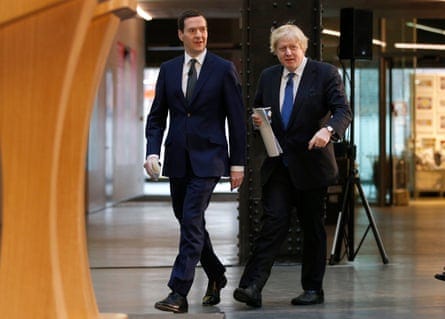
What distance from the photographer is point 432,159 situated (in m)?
19.3

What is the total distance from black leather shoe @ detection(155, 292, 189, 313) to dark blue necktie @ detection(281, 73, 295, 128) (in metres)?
1.22

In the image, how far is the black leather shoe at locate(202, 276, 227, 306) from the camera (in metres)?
6.82

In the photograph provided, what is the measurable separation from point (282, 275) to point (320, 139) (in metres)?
2.31

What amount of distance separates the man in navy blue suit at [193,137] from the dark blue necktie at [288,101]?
14.9 inches

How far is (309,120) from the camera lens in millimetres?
6758

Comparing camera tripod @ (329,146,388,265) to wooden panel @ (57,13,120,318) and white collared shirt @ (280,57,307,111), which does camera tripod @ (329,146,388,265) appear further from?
wooden panel @ (57,13,120,318)

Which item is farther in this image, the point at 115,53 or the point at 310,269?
the point at 115,53

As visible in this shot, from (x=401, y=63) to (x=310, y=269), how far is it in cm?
1186

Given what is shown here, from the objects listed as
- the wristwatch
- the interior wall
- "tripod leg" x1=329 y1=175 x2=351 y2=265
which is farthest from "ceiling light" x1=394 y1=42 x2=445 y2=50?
the wristwatch

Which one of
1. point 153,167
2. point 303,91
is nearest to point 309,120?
point 303,91

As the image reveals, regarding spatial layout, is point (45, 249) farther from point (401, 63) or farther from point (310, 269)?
point (401, 63)

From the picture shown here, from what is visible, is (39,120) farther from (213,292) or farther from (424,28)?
(424,28)

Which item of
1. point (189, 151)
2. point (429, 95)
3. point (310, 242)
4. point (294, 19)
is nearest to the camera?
point (189, 151)

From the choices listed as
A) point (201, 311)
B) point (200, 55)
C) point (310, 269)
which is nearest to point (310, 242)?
point (310, 269)
